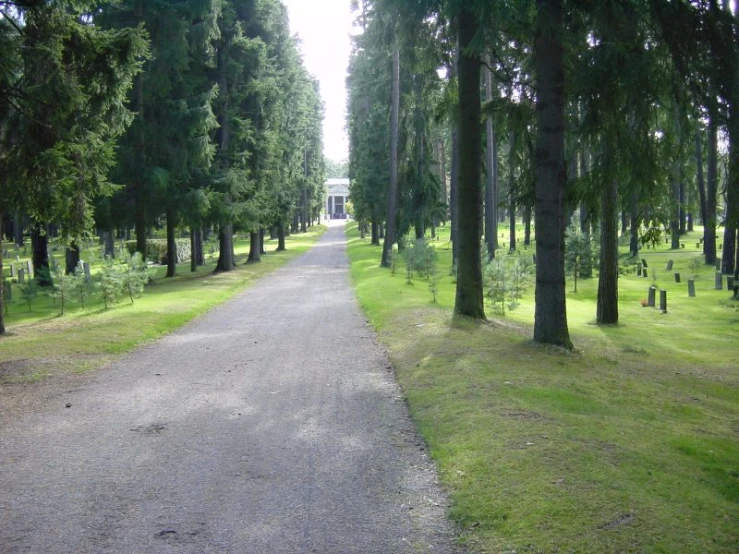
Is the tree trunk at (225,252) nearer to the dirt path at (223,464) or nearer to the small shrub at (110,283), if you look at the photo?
the small shrub at (110,283)

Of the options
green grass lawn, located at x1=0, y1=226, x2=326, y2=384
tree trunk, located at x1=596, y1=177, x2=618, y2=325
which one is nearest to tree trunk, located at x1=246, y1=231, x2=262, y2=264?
green grass lawn, located at x1=0, y1=226, x2=326, y2=384

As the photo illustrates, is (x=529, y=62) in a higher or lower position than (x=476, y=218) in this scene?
higher

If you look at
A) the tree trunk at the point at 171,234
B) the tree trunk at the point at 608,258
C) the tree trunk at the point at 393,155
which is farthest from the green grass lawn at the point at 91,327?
the tree trunk at the point at 608,258

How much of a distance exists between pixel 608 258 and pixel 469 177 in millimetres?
4990

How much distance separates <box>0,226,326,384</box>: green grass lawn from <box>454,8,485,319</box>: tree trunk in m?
6.22

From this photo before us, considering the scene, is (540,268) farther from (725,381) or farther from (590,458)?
(590,458)

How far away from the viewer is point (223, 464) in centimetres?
538

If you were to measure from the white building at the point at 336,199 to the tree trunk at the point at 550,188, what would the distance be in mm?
126385

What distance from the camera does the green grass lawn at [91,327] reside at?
31.3 ft

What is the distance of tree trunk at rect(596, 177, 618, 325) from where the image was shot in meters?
14.9

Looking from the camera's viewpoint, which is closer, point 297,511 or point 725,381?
point 297,511

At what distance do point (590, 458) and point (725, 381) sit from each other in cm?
647

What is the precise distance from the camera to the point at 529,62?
1160cm

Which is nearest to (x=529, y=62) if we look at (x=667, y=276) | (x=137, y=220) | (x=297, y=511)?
(x=297, y=511)
